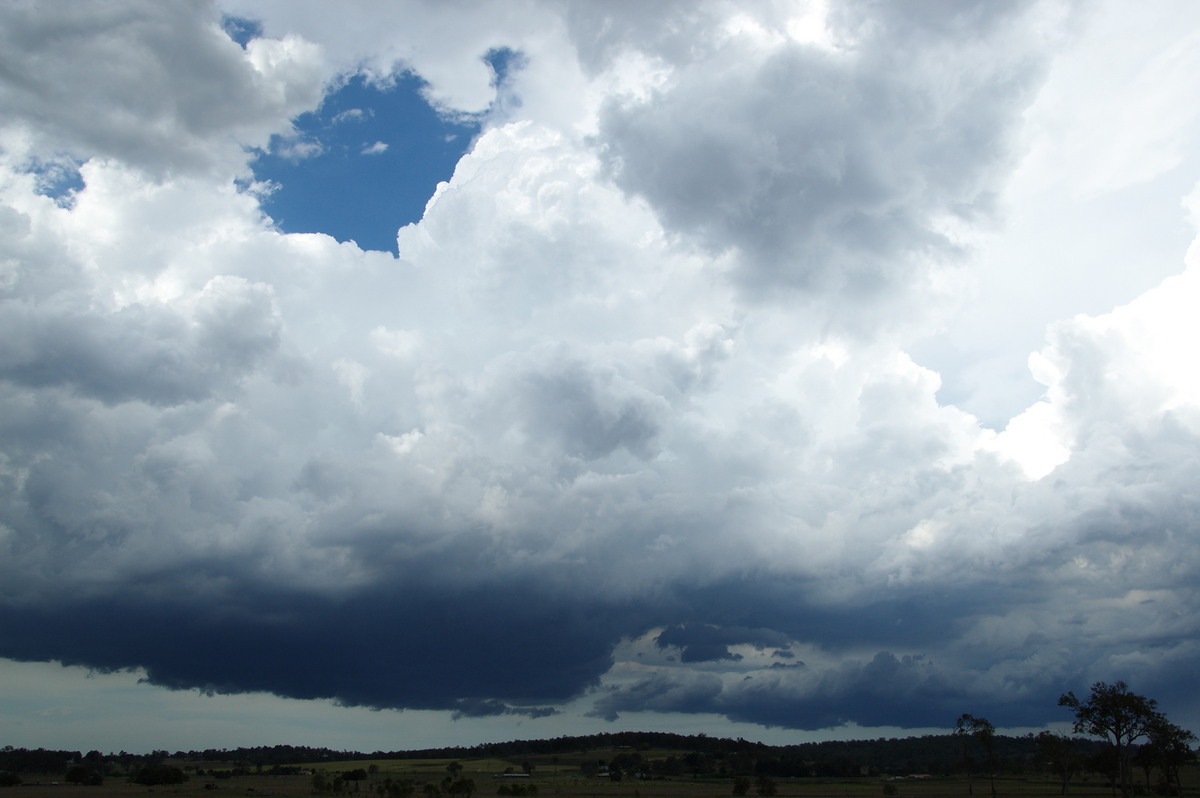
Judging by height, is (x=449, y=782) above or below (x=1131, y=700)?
below

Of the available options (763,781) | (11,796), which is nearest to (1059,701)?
(763,781)

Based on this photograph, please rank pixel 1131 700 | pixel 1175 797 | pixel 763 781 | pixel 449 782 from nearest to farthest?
pixel 1131 700, pixel 1175 797, pixel 763 781, pixel 449 782

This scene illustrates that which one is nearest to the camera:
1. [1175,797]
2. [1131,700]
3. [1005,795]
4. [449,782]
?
[1131,700]

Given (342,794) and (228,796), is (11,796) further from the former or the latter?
(342,794)

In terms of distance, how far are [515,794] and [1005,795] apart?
85578 mm

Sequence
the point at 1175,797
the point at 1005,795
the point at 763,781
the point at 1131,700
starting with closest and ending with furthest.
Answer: the point at 1131,700, the point at 1175,797, the point at 1005,795, the point at 763,781

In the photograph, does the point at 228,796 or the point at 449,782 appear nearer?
the point at 228,796

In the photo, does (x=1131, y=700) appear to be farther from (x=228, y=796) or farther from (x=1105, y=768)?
(x=228, y=796)

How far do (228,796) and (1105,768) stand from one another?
512ft

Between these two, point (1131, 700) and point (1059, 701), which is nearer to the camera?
point (1131, 700)

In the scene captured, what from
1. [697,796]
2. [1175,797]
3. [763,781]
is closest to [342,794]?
[697,796]

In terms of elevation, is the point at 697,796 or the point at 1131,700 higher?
the point at 1131,700

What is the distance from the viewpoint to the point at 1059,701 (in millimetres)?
138375

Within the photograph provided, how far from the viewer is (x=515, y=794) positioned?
461ft
